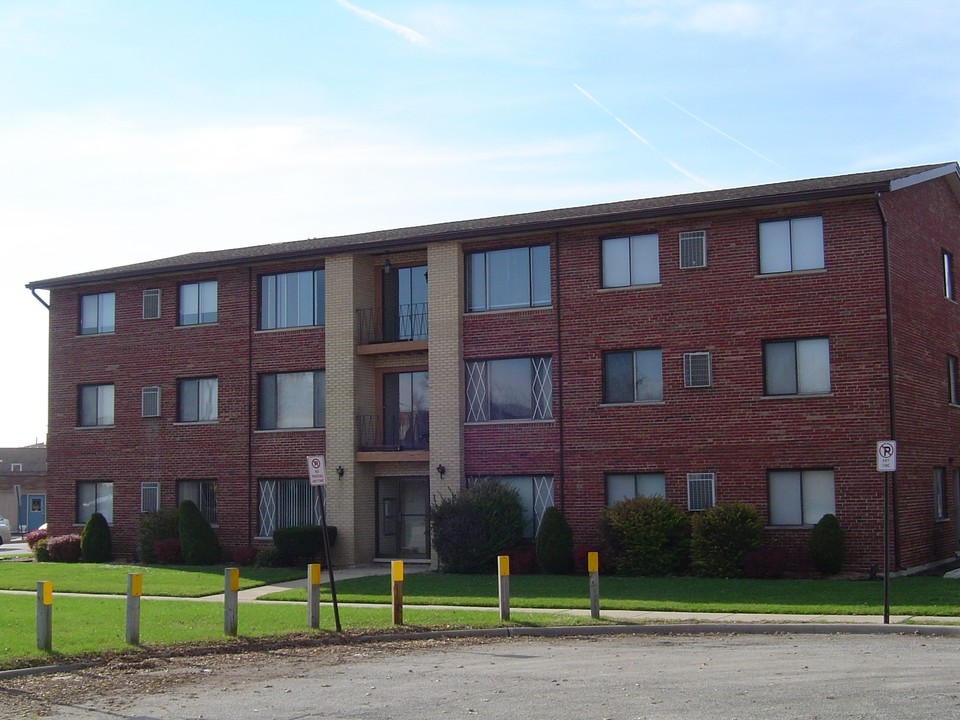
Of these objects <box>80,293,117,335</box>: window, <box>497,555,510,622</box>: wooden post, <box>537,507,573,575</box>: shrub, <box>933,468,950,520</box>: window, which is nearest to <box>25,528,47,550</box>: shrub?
<box>80,293,117,335</box>: window

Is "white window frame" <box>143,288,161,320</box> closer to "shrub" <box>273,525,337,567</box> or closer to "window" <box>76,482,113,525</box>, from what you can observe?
"window" <box>76,482,113,525</box>

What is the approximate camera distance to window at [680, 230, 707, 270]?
27.0 metres

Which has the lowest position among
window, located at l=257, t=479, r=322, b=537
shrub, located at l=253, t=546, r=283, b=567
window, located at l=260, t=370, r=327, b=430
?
shrub, located at l=253, t=546, r=283, b=567

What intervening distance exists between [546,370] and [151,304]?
12328 millimetres

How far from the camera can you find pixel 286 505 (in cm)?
3200

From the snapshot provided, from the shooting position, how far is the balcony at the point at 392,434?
101 feet

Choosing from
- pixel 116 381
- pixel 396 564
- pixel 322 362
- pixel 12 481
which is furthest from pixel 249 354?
pixel 12 481

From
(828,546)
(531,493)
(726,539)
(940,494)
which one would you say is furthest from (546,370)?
(940,494)

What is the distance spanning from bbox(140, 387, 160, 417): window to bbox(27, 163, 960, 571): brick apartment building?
0.24 feet

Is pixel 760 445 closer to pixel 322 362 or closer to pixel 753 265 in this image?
pixel 753 265

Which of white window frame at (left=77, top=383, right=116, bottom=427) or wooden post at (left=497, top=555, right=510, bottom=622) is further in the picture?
white window frame at (left=77, top=383, right=116, bottom=427)

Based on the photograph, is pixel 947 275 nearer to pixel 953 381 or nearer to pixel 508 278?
pixel 953 381

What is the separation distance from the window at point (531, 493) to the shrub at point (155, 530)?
8.98 meters

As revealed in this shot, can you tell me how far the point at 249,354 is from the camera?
1286 inches
